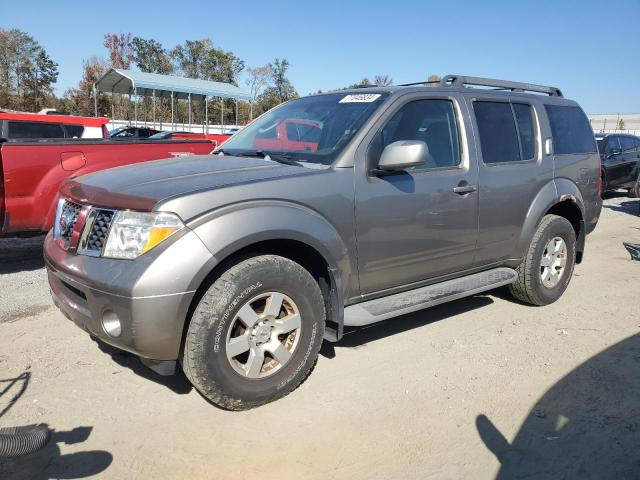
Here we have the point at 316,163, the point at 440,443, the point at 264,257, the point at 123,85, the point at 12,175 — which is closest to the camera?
the point at 440,443

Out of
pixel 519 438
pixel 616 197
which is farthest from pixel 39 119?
pixel 616 197

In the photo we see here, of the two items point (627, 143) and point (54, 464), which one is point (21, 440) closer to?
point (54, 464)

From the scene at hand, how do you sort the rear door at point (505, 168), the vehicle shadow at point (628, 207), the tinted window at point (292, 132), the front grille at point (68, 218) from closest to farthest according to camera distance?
the front grille at point (68, 218), the tinted window at point (292, 132), the rear door at point (505, 168), the vehicle shadow at point (628, 207)

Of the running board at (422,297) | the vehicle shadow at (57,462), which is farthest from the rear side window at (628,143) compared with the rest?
the vehicle shadow at (57,462)

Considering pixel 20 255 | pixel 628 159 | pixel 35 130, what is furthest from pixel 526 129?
pixel 628 159

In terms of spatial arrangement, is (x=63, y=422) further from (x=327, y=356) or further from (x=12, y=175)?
(x=12, y=175)

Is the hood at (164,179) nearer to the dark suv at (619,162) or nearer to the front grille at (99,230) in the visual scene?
the front grille at (99,230)

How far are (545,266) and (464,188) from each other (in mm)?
1600

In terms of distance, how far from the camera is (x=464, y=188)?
161 inches

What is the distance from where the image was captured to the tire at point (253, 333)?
112 inches

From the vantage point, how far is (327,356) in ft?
12.9

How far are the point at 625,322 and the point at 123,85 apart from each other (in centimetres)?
2391

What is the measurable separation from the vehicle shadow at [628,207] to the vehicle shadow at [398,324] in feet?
28.2

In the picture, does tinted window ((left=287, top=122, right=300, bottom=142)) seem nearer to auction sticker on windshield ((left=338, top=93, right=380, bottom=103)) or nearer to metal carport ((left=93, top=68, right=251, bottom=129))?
auction sticker on windshield ((left=338, top=93, right=380, bottom=103))
